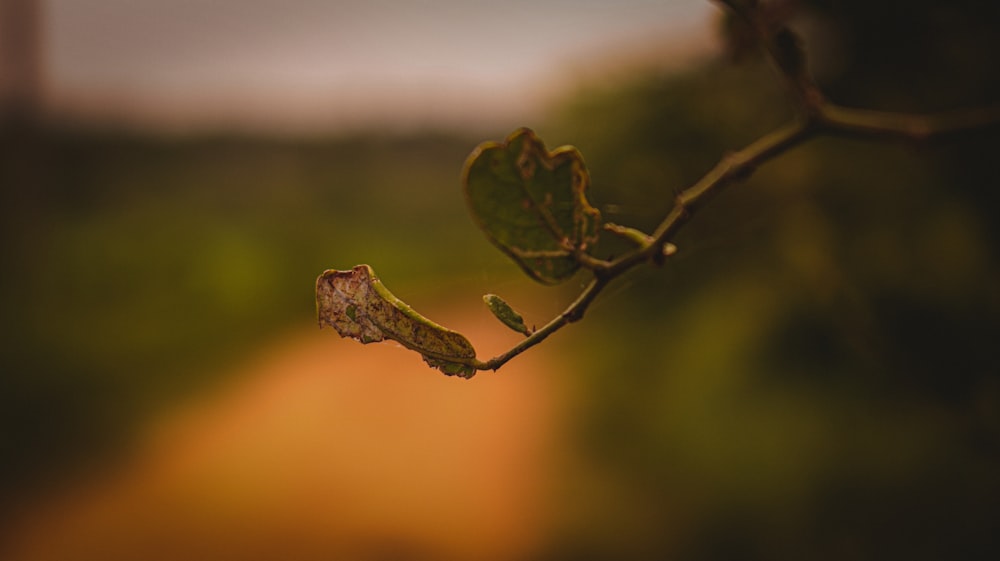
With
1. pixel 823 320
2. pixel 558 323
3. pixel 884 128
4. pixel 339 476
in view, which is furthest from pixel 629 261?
pixel 339 476

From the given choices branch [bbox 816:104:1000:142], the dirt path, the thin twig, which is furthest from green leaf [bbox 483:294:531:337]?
the dirt path

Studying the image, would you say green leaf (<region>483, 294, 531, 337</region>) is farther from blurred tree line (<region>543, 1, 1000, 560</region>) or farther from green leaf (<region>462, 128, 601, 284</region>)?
blurred tree line (<region>543, 1, 1000, 560</region>)

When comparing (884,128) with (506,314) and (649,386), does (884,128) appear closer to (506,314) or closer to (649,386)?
(506,314)

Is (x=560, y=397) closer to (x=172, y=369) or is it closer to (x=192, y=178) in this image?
(x=172, y=369)

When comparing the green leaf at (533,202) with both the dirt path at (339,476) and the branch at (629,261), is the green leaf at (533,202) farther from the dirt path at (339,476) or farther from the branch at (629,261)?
the dirt path at (339,476)

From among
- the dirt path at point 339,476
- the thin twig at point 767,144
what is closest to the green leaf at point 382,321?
the thin twig at point 767,144
